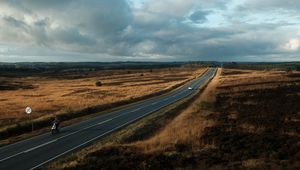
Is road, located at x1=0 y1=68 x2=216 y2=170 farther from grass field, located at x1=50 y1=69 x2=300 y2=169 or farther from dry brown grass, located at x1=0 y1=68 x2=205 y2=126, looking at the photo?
dry brown grass, located at x1=0 y1=68 x2=205 y2=126

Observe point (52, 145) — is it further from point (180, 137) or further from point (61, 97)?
point (61, 97)

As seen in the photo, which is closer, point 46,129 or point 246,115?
point 46,129

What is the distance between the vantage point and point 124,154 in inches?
751

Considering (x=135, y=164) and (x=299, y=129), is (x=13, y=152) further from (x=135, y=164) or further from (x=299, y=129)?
(x=299, y=129)

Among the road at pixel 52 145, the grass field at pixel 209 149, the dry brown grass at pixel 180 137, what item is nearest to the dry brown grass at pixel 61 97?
the road at pixel 52 145

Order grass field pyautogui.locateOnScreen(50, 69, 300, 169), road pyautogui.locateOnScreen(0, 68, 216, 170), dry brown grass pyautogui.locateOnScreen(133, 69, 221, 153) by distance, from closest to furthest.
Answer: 1. grass field pyautogui.locateOnScreen(50, 69, 300, 169)
2. road pyautogui.locateOnScreen(0, 68, 216, 170)
3. dry brown grass pyautogui.locateOnScreen(133, 69, 221, 153)

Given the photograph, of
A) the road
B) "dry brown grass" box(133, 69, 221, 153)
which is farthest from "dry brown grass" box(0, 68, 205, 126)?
"dry brown grass" box(133, 69, 221, 153)

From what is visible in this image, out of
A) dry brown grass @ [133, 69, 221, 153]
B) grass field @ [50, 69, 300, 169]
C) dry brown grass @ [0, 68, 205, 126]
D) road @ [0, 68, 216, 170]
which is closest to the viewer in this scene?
grass field @ [50, 69, 300, 169]

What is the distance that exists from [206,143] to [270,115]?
46.5 feet

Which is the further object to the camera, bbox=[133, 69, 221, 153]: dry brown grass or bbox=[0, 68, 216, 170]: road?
bbox=[133, 69, 221, 153]: dry brown grass

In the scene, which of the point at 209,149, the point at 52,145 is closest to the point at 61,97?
the point at 52,145

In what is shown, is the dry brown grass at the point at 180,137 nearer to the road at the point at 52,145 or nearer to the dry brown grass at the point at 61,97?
the road at the point at 52,145

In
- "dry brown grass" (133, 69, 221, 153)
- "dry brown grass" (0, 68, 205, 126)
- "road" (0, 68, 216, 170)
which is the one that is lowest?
"dry brown grass" (0, 68, 205, 126)

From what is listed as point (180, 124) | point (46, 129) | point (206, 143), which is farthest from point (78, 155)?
point (46, 129)
